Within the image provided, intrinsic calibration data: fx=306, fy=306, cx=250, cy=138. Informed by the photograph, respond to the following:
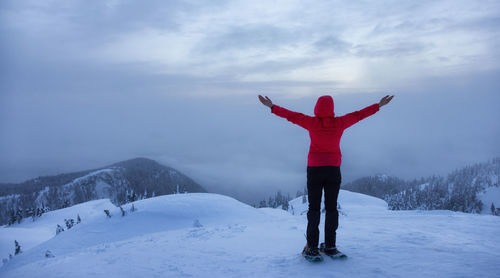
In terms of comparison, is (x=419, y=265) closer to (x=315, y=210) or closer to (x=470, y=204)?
(x=315, y=210)

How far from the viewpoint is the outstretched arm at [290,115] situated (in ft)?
18.4

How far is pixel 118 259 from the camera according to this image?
6.56 metres

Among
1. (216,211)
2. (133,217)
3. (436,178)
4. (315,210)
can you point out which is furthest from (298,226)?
(436,178)

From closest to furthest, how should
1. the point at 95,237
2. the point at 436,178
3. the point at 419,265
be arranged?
the point at 419,265, the point at 95,237, the point at 436,178

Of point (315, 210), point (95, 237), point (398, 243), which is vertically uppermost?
point (315, 210)

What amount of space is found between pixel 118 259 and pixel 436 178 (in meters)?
231

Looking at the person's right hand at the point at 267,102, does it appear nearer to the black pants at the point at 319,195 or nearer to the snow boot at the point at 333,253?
the black pants at the point at 319,195

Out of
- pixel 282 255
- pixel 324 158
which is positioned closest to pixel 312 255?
pixel 282 255

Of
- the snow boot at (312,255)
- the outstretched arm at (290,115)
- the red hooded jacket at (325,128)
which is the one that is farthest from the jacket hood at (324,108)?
the snow boot at (312,255)

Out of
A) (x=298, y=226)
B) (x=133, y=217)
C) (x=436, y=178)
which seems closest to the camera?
(x=298, y=226)

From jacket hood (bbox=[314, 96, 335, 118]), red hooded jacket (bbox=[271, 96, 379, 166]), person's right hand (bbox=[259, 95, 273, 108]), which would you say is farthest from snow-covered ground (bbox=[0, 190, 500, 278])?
person's right hand (bbox=[259, 95, 273, 108])

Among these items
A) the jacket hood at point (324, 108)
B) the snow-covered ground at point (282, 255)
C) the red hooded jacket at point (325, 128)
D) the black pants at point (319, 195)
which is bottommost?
the snow-covered ground at point (282, 255)

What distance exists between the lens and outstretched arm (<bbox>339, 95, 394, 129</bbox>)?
561cm

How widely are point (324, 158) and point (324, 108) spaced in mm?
Result: 910
